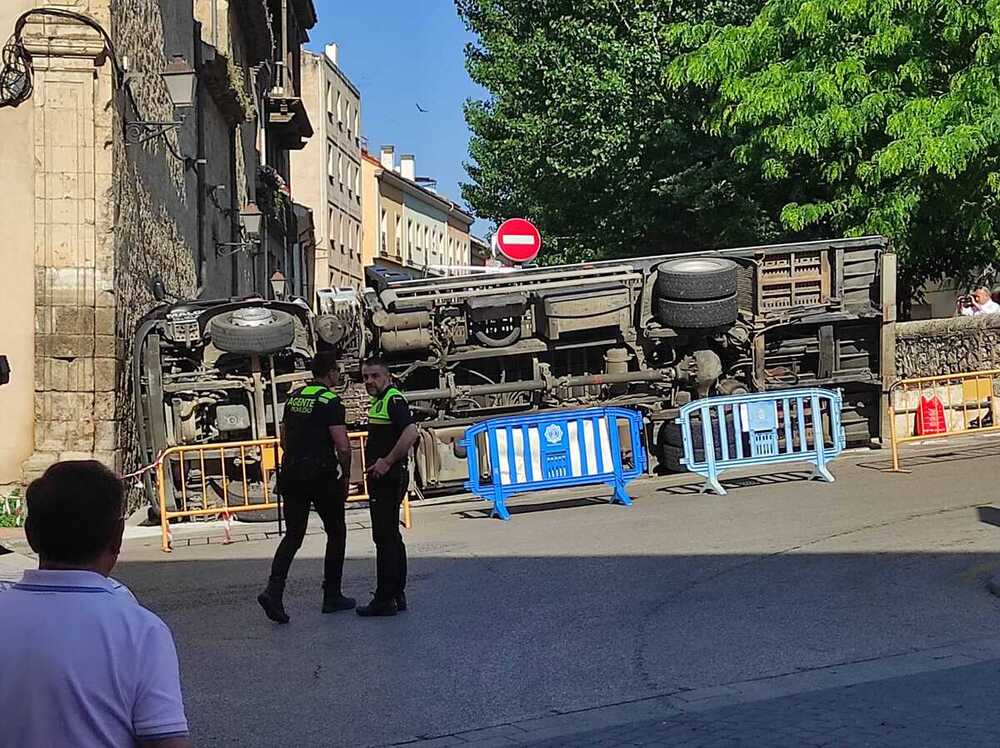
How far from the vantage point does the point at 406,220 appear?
75000mm

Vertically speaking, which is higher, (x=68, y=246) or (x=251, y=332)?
(x=68, y=246)

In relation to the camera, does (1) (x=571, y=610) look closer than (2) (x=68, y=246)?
Yes

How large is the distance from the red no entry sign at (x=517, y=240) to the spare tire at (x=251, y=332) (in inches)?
173

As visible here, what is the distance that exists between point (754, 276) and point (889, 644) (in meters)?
8.89

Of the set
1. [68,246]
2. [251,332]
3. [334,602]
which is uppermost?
[68,246]

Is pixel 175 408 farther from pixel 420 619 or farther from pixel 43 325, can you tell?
pixel 420 619

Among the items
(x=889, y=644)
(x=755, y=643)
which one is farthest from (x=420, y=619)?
(x=889, y=644)

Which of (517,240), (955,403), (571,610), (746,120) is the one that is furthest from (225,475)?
(955,403)

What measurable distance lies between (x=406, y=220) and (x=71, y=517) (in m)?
72.8

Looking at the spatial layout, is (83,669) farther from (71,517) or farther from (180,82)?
(180,82)

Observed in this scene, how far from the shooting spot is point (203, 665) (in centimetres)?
748

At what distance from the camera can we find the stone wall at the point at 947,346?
18875mm

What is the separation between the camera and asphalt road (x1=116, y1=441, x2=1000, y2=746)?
6.58 m

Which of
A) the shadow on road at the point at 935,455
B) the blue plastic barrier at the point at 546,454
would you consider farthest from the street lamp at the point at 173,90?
the shadow on road at the point at 935,455
